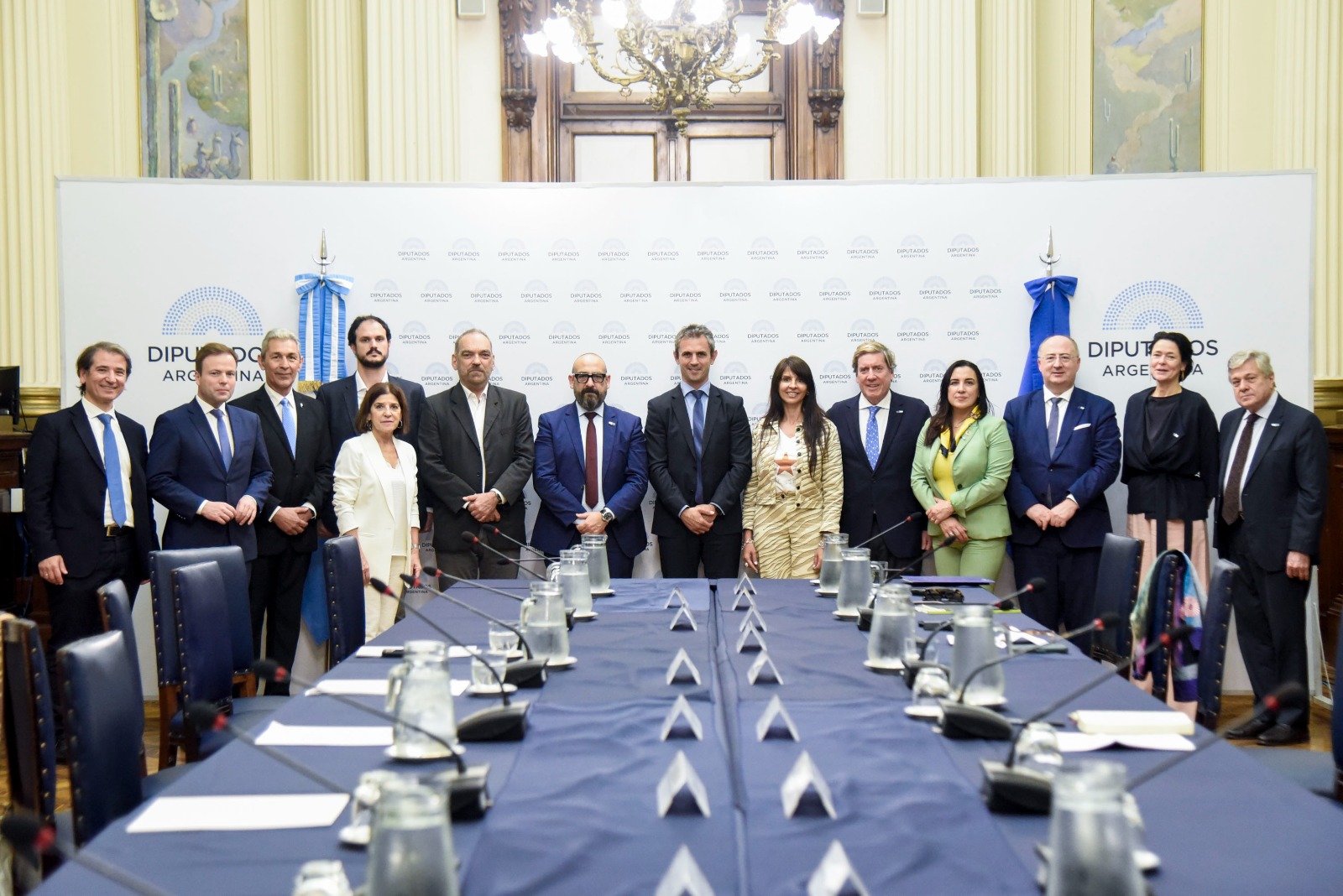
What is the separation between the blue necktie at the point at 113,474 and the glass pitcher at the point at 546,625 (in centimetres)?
253

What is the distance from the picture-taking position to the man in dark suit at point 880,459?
5215 millimetres

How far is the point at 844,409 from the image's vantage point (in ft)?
17.5

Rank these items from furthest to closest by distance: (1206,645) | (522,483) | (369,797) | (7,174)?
(7,174), (522,483), (1206,645), (369,797)

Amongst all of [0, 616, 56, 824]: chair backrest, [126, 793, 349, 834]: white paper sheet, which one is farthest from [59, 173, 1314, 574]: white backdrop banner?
[126, 793, 349, 834]: white paper sheet

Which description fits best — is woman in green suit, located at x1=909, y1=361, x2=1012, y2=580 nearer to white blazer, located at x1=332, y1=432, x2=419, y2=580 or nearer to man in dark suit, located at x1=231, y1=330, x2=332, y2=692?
white blazer, located at x1=332, y1=432, x2=419, y2=580

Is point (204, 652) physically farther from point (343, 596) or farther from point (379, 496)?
point (379, 496)

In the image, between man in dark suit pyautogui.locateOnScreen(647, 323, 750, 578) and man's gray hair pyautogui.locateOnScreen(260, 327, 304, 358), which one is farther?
man in dark suit pyautogui.locateOnScreen(647, 323, 750, 578)

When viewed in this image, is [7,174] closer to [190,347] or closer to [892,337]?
[190,347]

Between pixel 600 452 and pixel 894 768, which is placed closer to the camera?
pixel 894 768

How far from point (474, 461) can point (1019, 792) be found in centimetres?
380

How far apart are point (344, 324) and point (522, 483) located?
1182 millimetres

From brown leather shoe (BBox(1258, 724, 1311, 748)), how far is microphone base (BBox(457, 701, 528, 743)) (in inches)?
140

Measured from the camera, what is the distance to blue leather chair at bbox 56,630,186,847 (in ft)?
6.98

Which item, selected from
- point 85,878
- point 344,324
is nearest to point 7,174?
point 344,324
